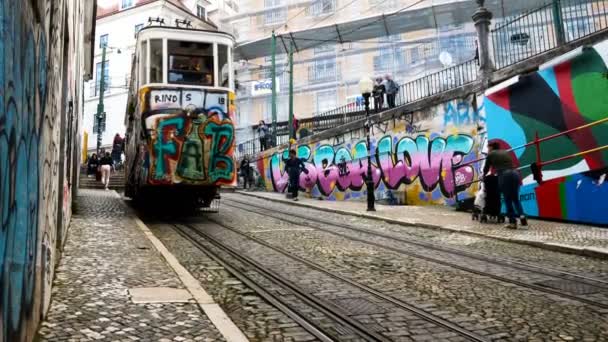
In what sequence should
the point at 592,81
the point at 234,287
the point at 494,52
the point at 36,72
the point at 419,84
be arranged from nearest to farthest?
the point at 36,72
the point at 234,287
the point at 592,81
the point at 494,52
the point at 419,84

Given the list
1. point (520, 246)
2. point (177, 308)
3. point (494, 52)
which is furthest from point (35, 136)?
point (494, 52)

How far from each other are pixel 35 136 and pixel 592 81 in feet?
31.1

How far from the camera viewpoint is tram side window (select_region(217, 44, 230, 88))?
10070 mm

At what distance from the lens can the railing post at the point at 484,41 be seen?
12070mm

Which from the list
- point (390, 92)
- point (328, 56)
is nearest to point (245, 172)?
point (390, 92)

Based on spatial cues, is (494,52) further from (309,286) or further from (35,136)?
(35,136)

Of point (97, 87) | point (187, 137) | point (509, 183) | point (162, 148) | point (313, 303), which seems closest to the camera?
point (313, 303)

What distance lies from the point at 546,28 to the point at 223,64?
736cm

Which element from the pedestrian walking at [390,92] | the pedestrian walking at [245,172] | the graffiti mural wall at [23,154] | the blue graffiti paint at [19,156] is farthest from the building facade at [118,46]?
the blue graffiti paint at [19,156]

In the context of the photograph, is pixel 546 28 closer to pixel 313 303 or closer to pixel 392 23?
pixel 313 303

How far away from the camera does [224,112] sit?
998cm

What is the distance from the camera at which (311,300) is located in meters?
4.30

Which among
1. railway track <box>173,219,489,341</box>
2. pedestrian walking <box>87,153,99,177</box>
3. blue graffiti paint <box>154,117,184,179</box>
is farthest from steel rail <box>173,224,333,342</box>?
pedestrian walking <box>87,153,99,177</box>

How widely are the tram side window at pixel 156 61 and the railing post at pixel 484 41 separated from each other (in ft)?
26.4
